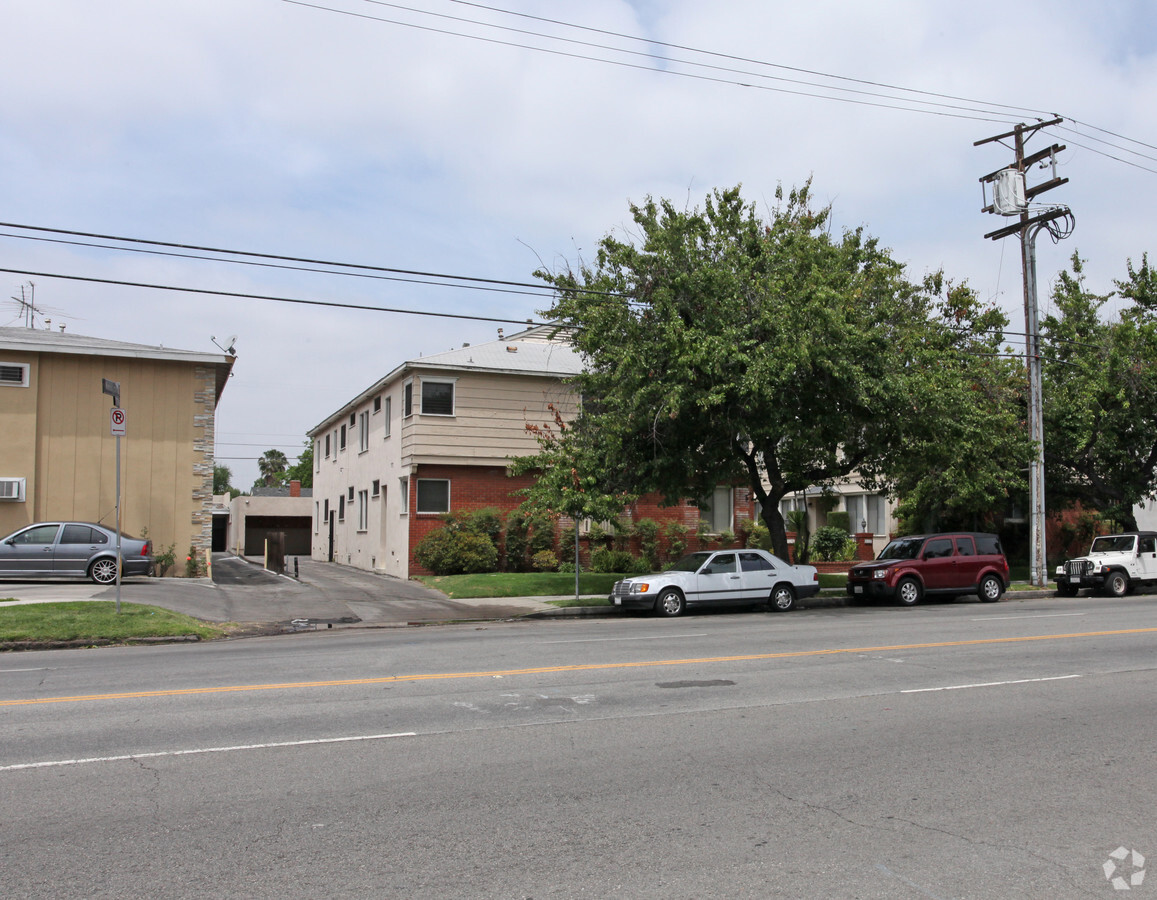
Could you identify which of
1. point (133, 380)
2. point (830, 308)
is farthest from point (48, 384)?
point (830, 308)

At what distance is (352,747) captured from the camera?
7227 millimetres

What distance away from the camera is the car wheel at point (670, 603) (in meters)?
19.5

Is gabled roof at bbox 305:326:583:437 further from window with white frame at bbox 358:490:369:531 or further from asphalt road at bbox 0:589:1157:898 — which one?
asphalt road at bbox 0:589:1157:898

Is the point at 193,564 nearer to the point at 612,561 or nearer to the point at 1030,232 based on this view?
the point at 612,561

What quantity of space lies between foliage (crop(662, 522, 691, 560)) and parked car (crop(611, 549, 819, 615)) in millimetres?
9711

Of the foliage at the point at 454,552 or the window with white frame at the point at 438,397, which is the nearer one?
the foliage at the point at 454,552

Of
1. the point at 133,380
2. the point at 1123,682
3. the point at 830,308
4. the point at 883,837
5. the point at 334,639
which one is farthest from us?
the point at 133,380

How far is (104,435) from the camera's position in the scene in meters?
24.3

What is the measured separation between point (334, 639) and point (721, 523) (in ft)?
65.7

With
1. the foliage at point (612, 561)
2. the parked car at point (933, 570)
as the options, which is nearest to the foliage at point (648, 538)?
the foliage at point (612, 561)

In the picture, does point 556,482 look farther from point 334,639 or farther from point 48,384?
point 48,384

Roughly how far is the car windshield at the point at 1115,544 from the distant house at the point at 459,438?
431 inches

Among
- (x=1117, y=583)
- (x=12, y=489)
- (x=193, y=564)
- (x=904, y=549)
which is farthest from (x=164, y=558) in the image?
(x=1117, y=583)

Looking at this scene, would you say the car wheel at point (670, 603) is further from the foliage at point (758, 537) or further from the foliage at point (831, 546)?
the foliage at point (831, 546)
